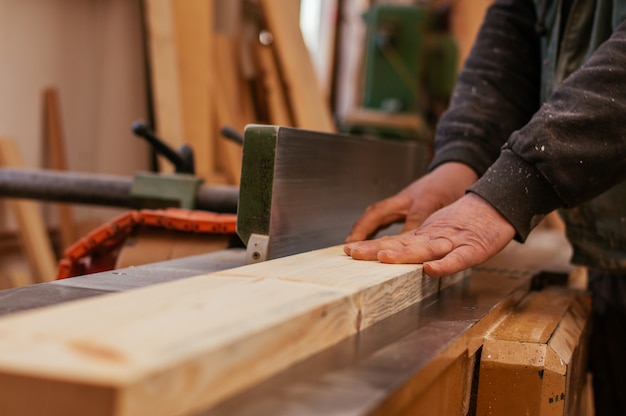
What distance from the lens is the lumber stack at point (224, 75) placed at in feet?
10.5

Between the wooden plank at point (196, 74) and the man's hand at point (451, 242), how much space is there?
2.20 meters

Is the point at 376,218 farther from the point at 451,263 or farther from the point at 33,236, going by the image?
the point at 33,236

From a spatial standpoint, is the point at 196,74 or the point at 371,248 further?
the point at 196,74

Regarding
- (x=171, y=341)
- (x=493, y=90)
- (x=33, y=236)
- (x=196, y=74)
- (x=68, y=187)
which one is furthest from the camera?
(x=196, y=74)

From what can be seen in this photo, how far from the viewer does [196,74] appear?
11.0 feet

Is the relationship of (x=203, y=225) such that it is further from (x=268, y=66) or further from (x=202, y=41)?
(x=268, y=66)

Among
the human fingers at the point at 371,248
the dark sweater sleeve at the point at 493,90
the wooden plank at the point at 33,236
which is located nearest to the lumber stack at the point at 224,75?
the wooden plank at the point at 33,236

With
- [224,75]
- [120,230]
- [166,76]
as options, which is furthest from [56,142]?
[120,230]

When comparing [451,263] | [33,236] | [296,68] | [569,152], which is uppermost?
[296,68]

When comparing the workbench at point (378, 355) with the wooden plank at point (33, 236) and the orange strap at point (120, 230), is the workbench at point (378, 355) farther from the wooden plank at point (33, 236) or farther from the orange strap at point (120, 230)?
the wooden plank at point (33, 236)

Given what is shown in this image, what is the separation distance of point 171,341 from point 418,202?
98cm

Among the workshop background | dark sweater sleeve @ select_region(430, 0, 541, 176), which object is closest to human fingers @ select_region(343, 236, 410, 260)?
dark sweater sleeve @ select_region(430, 0, 541, 176)

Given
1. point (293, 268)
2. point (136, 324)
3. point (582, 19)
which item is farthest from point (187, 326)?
point (582, 19)

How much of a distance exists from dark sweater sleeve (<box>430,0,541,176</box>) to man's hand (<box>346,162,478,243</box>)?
5 centimetres
